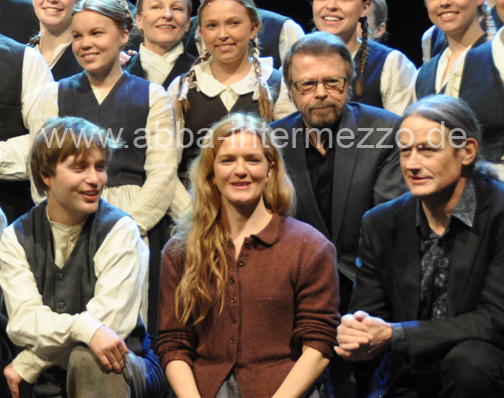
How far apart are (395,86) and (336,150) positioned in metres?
0.72

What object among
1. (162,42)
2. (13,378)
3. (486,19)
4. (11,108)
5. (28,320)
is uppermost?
(486,19)

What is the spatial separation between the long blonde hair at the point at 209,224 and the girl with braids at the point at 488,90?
831 millimetres

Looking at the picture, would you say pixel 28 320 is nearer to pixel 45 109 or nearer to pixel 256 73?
pixel 45 109

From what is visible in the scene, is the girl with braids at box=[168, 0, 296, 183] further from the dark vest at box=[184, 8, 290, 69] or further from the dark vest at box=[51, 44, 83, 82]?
the dark vest at box=[51, 44, 83, 82]

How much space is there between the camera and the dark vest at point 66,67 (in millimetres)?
3713

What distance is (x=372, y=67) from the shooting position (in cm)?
349

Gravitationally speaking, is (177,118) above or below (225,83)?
below

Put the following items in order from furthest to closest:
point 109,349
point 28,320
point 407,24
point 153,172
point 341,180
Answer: point 407,24
point 153,172
point 341,180
point 28,320
point 109,349

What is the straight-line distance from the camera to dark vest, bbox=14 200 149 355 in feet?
8.41

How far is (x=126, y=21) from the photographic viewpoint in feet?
11.0

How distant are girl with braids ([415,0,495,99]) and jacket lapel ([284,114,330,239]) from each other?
0.74 metres

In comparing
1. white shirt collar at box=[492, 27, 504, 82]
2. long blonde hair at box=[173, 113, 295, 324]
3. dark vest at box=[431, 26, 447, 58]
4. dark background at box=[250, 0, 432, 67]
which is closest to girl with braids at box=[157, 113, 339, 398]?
long blonde hair at box=[173, 113, 295, 324]

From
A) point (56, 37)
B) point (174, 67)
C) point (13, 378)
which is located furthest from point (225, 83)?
point (13, 378)

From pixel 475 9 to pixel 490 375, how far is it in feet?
6.06
